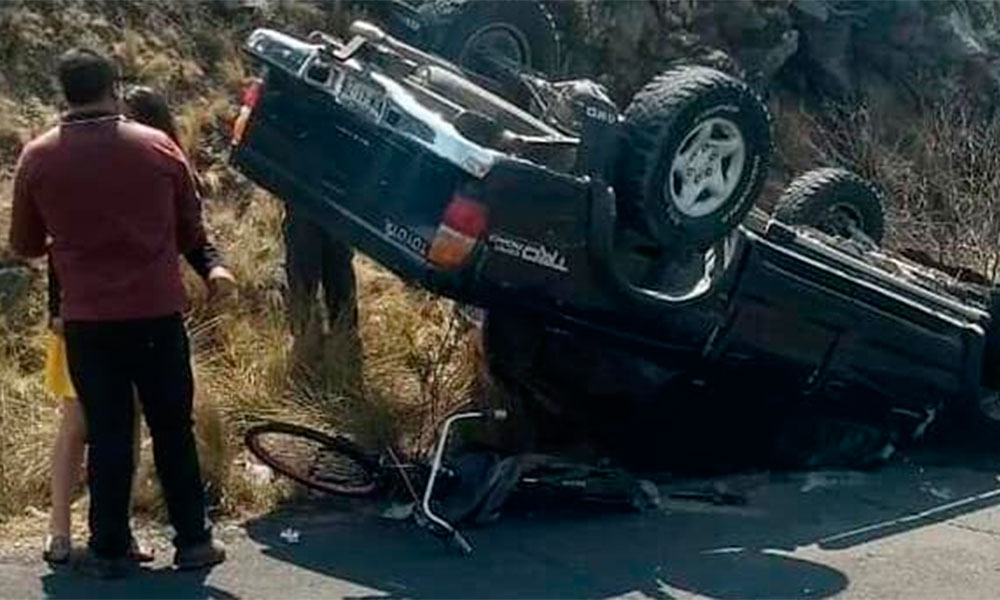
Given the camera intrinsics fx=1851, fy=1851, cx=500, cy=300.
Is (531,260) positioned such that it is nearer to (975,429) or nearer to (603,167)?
(603,167)

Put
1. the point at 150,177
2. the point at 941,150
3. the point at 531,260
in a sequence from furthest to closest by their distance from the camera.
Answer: the point at 941,150
the point at 531,260
the point at 150,177

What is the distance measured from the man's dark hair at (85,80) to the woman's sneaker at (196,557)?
5.27 feet

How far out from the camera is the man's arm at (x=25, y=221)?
6227 millimetres

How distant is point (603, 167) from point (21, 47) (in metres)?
5.70

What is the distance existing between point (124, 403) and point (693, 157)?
2.50 metres

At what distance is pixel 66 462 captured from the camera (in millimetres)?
6633

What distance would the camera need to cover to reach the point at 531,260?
711 centimetres

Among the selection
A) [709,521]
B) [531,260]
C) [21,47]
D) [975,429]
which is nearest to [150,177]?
[531,260]

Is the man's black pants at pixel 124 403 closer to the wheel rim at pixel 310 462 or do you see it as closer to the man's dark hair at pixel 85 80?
the man's dark hair at pixel 85 80

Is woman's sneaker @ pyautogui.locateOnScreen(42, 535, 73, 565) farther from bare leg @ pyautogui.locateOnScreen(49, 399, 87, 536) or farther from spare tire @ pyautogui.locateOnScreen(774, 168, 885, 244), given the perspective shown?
spare tire @ pyautogui.locateOnScreen(774, 168, 885, 244)

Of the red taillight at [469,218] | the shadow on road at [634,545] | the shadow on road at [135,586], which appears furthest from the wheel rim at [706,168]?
the shadow on road at [135,586]

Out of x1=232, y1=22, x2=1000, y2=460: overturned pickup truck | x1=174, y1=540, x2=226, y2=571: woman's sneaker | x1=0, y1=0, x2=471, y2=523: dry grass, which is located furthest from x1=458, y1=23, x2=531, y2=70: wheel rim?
x1=174, y1=540, x2=226, y2=571: woman's sneaker

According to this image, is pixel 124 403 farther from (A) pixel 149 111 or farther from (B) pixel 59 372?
(A) pixel 149 111

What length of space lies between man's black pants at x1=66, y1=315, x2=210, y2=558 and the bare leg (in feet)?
0.61
